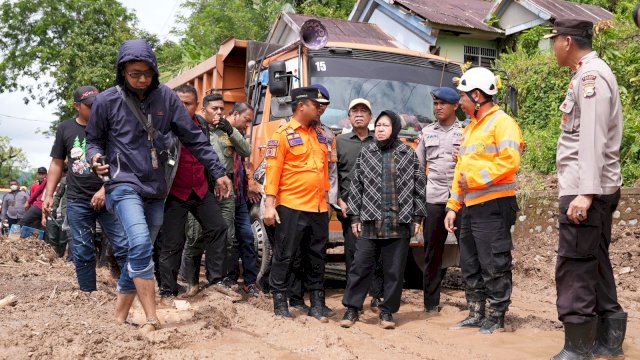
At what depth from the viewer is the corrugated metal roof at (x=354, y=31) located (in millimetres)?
22766

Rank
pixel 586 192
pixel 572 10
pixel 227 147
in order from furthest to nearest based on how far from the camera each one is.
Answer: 1. pixel 572 10
2. pixel 227 147
3. pixel 586 192

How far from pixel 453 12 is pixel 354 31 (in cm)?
360

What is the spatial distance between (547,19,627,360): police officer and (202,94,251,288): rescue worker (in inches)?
135

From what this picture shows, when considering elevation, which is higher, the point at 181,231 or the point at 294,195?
the point at 294,195

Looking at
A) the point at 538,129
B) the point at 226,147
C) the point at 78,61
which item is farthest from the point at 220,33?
the point at 226,147

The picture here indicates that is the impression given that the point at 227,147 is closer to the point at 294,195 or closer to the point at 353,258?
the point at 294,195

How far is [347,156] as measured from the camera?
22.4 feet

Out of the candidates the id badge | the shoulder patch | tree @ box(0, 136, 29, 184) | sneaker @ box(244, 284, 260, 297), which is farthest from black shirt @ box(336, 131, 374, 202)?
tree @ box(0, 136, 29, 184)

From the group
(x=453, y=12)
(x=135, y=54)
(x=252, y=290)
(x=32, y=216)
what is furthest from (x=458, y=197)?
(x=453, y=12)

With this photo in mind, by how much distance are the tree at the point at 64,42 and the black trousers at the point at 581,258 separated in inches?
974

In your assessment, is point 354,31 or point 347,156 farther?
point 354,31

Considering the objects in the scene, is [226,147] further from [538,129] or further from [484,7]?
[484,7]

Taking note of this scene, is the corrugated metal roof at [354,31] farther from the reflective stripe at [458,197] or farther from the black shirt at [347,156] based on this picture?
the reflective stripe at [458,197]

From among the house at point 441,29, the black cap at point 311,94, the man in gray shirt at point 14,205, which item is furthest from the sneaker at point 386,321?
the house at point 441,29
